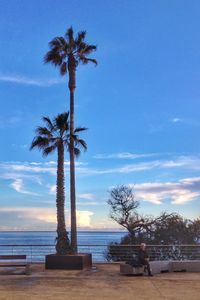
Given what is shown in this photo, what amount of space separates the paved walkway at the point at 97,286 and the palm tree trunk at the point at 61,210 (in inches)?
150

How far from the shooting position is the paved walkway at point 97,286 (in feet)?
44.5

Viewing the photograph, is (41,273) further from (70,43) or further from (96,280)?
(70,43)

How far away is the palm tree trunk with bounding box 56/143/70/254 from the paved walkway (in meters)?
3.81

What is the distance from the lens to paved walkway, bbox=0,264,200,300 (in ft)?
44.5

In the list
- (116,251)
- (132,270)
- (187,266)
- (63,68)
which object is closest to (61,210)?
(116,251)

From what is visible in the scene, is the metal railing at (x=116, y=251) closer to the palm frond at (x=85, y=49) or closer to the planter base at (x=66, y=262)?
the planter base at (x=66, y=262)

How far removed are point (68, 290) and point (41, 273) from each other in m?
5.55

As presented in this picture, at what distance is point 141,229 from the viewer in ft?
124

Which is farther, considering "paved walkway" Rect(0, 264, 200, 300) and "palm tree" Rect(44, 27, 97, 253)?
"palm tree" Rect(44, 27, 97, 253)

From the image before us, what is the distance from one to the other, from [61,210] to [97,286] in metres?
9.48

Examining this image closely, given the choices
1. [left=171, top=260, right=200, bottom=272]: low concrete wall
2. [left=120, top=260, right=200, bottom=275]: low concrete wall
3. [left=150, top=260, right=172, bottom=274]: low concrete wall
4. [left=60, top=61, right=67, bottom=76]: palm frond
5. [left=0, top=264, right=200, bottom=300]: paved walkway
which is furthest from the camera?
[left=60, top=61, right=67, bottom=76]: palm frond

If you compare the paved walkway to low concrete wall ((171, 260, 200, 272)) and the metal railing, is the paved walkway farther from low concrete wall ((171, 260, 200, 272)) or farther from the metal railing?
the metal railing

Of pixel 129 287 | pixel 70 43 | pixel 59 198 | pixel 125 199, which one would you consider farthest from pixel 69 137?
pixel 125 199

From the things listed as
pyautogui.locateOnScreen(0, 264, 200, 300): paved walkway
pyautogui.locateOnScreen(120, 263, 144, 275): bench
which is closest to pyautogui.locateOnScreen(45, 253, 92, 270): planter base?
pyautogui.locateOnScreen(0, 264, 200, 300): paved walkway
